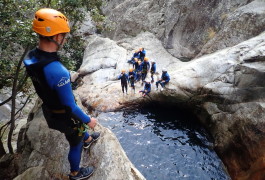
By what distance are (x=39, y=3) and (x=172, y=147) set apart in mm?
10081

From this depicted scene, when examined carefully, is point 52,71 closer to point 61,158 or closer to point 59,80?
point 59,80

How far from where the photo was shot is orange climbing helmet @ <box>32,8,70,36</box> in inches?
138

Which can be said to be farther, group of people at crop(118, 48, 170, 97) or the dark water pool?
group of people at crop(118, 48, 170, 97)

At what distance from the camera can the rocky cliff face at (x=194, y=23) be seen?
1783 centimetres

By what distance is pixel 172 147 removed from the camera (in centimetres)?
1239

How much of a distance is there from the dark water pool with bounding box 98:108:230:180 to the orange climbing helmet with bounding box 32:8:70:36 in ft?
29.0

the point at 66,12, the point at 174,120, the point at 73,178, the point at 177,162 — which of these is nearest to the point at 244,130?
the point at 177,162

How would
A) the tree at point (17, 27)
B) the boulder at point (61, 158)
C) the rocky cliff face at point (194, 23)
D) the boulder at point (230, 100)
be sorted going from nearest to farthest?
the boulder at point (61, 158) → the tree at point (17, 27) → the boulder at point (230, 100) → the rocky cliff face at point (194, 23)

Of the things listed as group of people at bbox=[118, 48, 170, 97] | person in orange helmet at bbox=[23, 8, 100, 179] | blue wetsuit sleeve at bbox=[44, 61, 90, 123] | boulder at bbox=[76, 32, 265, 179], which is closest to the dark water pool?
boulder at bbox=[76, 32, 265, 179]

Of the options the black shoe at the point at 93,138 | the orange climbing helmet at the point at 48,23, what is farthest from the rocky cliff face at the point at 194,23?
the orange climbing helmet at the point at 48,23

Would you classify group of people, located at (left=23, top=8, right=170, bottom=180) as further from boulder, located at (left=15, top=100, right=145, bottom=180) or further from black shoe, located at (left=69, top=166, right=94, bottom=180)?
boulder, located at (left=15, top=100, right=145, bottom=180)

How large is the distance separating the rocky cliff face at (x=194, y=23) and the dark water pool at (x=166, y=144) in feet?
23.9

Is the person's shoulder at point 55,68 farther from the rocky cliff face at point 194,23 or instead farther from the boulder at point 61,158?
the rocky cliff face at point 194,23

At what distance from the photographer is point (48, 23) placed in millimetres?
3516
